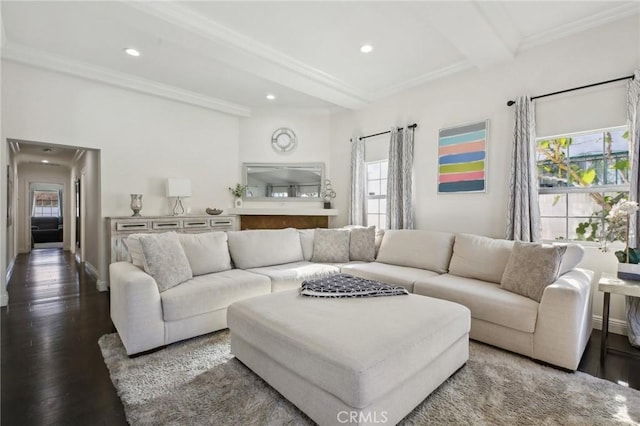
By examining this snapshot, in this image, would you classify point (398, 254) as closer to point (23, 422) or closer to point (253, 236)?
point (253, 236)

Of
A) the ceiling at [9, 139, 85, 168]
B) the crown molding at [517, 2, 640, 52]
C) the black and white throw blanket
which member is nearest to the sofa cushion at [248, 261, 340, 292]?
the black and white throw blanket

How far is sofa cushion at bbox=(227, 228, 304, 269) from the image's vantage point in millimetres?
3381

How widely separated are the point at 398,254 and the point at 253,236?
1706 mm

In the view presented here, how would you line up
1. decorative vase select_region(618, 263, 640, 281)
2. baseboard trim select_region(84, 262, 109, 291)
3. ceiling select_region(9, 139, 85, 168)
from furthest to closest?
ceiling select_region(9, 139, 85, 168), baseboard trim select_region(84, 262, 109, 291), decorative vase select_region(618, 263, 640, 281)

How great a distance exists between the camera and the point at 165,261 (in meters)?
2.59

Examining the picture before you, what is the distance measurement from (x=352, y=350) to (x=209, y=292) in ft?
5.22

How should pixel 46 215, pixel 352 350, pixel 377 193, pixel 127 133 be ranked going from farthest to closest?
pixel 46 215 → pixel 377 193 → pixel 127 133 → pixel 352 350

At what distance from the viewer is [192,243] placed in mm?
3066

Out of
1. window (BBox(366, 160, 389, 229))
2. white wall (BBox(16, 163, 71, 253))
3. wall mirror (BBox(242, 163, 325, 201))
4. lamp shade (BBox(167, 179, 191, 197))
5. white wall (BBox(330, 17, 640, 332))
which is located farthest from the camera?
white wall (BBox(16, 163, 71, 253))

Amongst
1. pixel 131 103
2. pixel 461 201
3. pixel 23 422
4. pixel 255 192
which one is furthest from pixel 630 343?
pixel 131 103

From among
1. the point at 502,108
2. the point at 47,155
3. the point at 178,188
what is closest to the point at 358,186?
the point at 502,108

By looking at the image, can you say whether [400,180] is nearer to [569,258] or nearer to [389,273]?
[389,273]

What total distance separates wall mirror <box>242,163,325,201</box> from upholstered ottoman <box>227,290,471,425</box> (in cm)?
341

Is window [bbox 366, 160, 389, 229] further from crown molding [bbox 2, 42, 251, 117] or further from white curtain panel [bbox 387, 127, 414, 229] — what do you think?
crown molding [bbox 2, 42, 251, 117]
